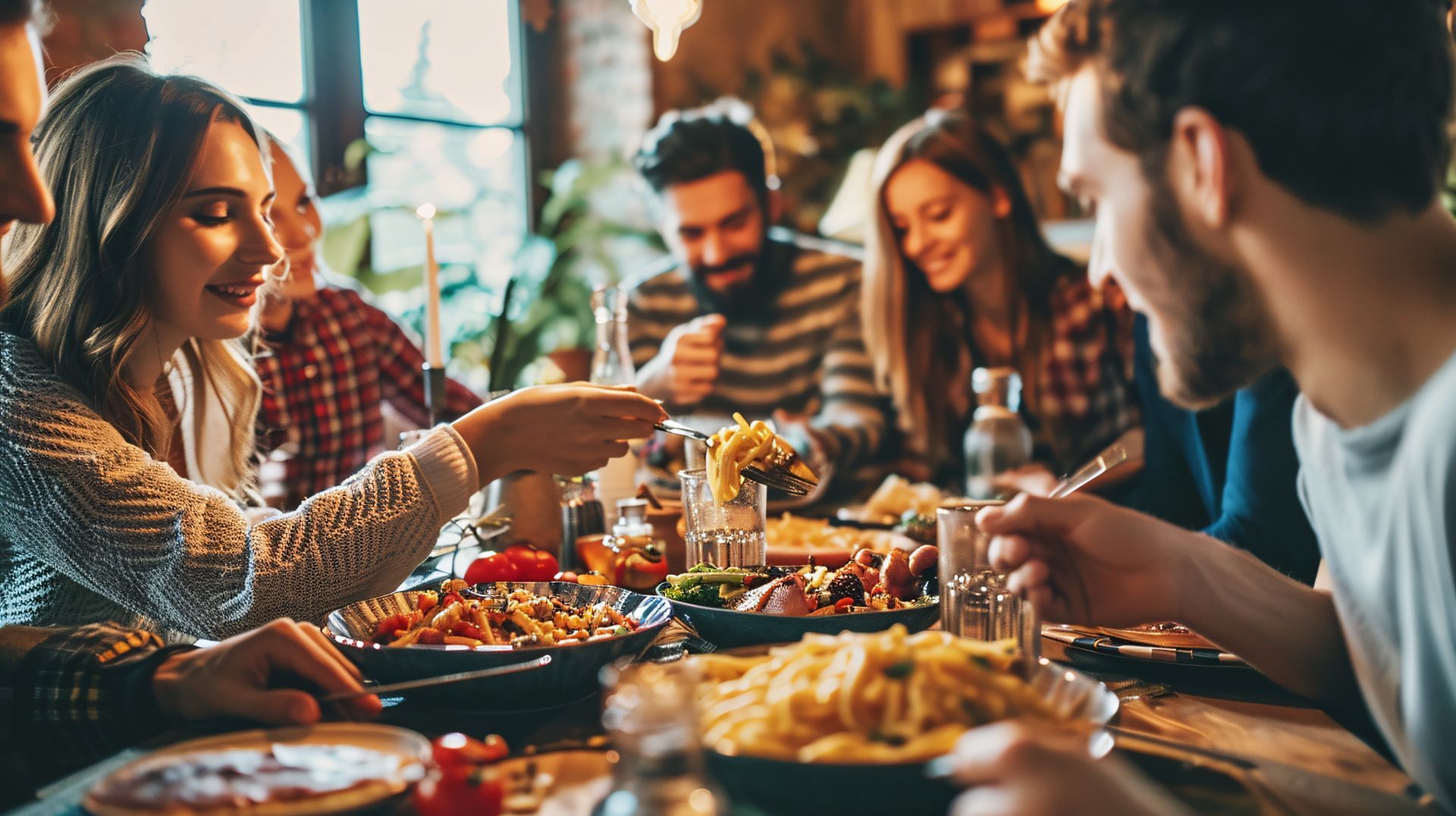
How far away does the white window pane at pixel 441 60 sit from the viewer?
476cm

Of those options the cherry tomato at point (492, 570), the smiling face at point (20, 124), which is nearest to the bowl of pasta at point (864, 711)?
the cherry tomato at point (492, 570)

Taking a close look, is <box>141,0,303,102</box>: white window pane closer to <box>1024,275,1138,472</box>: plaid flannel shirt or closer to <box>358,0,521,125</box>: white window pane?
<box>358,0,521,125</box>: white window pane

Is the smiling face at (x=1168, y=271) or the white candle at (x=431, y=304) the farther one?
the white candle at (x=431, y=304)

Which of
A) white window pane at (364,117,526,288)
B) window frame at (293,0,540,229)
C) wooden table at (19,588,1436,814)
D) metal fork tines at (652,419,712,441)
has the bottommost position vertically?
wooden table at (19,588,1436,814)

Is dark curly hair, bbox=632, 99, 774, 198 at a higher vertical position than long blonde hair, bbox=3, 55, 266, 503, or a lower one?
higher

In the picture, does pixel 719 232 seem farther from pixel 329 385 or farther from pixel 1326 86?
pixel 1326 86

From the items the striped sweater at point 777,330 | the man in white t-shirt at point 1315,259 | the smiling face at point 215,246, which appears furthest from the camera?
the striped sweater at point 777,330

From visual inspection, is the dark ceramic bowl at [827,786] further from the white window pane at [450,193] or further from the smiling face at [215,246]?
the white window pane at [450,193]

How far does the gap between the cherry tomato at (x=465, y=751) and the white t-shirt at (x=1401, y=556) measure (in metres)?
0.80

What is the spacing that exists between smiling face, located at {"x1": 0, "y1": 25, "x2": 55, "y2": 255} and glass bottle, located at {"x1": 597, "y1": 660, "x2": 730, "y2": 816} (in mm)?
963

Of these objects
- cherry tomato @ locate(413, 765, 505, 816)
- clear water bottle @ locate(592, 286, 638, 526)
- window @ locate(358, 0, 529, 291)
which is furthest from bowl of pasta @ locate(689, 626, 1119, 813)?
window @ locate(358, 0, 529, 291)

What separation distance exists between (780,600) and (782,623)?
6 cm

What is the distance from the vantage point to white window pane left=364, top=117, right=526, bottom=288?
15.8 ft

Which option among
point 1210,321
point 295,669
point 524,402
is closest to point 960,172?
point 524,402
